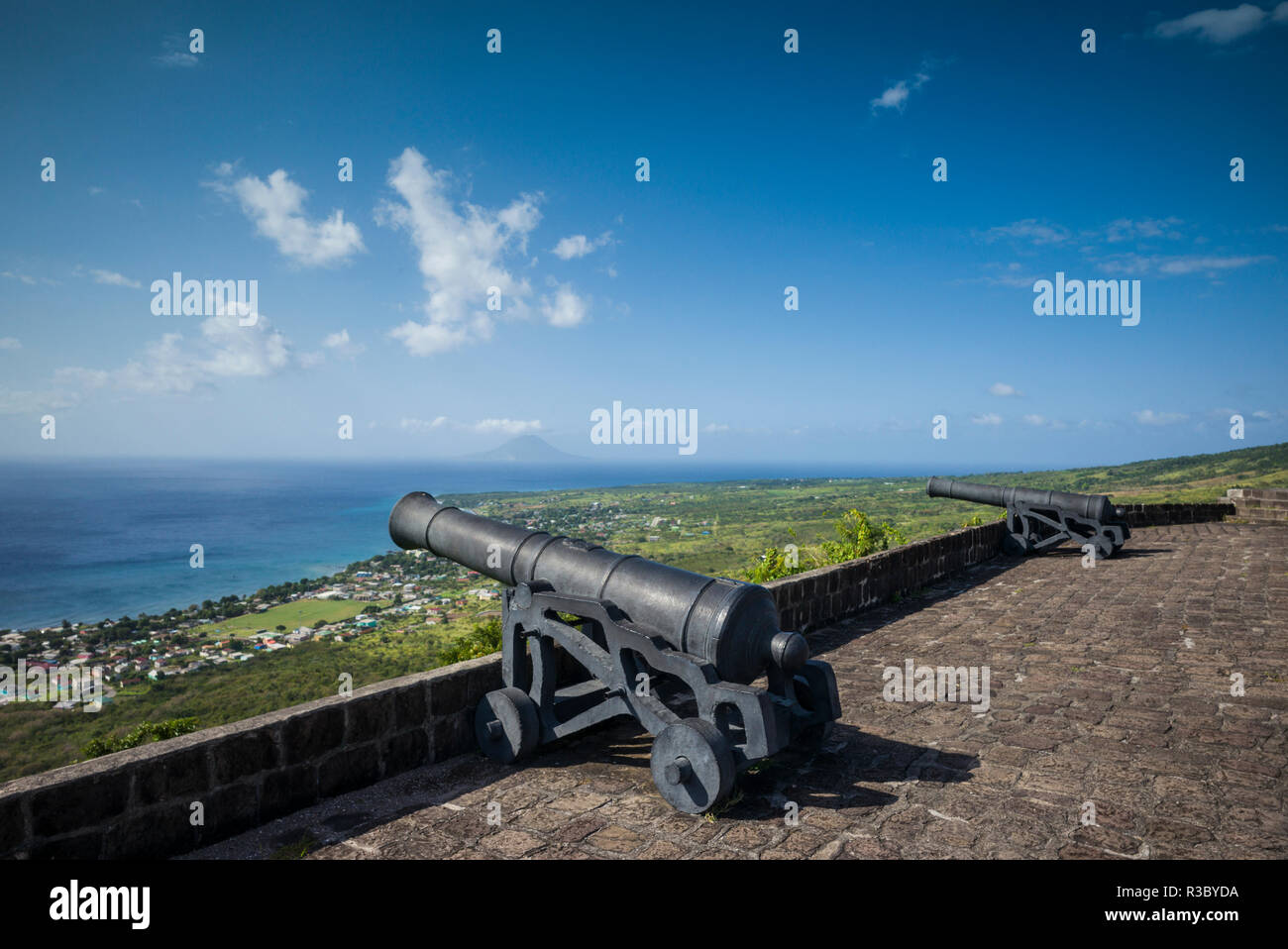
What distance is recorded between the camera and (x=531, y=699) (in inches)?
166

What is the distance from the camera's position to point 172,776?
3094mm

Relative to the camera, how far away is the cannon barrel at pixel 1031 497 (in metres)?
12.8

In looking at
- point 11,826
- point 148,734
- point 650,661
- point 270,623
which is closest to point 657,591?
point 650,661

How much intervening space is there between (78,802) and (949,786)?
3.89m

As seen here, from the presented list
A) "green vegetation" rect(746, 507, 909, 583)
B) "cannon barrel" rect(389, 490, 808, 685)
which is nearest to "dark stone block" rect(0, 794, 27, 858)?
"cannon barrel" rect(389, 490, 808, 685)

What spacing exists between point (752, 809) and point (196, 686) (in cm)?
1882

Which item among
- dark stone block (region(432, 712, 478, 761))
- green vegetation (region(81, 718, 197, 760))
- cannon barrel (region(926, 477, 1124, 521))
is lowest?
green vegetation (region(81, 718, 197, 760))

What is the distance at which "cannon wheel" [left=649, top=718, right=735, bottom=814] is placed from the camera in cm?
330

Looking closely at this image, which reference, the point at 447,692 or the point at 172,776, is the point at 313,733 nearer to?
the point at 172,776

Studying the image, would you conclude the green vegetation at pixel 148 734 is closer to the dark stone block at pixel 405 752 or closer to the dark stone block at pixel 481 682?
the dark stone block at pixel 405 752

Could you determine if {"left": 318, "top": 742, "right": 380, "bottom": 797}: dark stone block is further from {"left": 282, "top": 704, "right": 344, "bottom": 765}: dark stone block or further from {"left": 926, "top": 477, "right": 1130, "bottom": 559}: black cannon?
{"left": 926, "top": 477, "right": 1130, "bottom": 559}: black cannon
